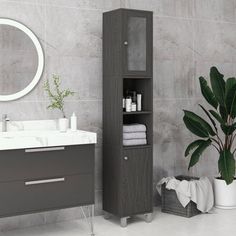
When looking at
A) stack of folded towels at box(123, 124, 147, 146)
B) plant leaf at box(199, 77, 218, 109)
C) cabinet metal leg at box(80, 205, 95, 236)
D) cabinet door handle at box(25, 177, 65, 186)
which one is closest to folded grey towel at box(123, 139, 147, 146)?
stack of folded towels at box(123, 124, 147, 146)

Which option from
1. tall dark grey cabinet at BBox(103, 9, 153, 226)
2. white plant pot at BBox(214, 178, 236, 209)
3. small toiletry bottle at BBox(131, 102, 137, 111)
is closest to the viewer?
tall dark grey cabinet at BBox(103, 9, 153, 226)

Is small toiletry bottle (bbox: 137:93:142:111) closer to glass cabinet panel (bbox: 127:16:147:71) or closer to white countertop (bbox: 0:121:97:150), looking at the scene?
glass cabinet panel (bbox: 127:16:147:71)

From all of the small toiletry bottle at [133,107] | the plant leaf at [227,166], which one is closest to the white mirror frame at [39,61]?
the small toiletry bottle at [133,107]

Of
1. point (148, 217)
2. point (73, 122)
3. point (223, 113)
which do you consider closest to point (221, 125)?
point (223, 113)

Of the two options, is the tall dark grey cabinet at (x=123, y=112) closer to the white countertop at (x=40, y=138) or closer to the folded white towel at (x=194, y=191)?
the folded white towel at (x=194, y=191)

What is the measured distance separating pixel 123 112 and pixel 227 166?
1139mm

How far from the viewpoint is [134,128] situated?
4.34 metres

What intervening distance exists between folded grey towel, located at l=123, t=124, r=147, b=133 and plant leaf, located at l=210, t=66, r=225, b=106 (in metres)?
0.85

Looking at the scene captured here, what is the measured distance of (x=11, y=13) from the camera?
13.4 ft

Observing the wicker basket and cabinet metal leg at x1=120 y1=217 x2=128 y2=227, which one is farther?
the wicker basket

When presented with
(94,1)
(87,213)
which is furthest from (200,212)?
(94,1)

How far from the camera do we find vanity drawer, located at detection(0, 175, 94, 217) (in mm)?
3633

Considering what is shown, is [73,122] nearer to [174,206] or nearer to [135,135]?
[135,135]

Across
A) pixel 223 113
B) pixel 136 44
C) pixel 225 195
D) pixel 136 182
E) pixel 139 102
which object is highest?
pixel 136 44
